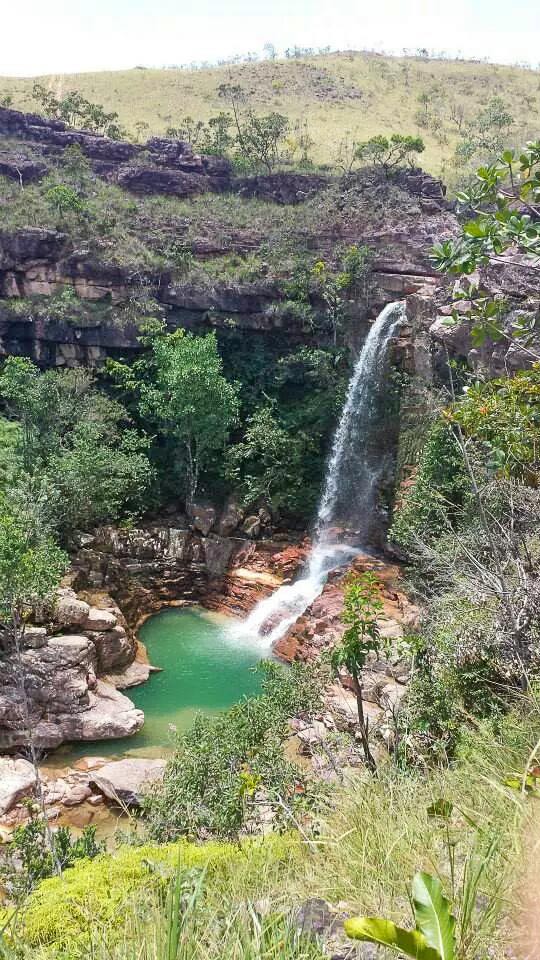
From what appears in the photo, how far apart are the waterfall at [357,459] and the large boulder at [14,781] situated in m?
9.02

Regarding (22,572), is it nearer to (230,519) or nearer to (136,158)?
(230,519)

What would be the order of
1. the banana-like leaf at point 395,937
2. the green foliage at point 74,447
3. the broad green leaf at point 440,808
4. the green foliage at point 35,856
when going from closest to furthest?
the banana-like leaf at point 395,937 < the broad green leaf at point 440,808 < the green foliage at point 35,856 < the green foliage at point 74,447

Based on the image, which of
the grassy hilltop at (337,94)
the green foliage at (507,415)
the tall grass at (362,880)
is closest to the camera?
the tall grass at (362,880)

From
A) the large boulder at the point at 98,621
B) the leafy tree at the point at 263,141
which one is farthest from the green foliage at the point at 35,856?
the leafy tree at the point at 263,141

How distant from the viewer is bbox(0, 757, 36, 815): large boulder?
8773 millimetres

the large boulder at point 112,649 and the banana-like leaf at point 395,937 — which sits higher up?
the banana-like leaf at point 395,937

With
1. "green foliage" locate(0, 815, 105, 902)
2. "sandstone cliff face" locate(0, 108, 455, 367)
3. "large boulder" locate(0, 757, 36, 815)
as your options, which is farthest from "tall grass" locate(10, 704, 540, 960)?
"sandstone cliff face" locate(0, 108, 455, 367)

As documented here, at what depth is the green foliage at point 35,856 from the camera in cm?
595

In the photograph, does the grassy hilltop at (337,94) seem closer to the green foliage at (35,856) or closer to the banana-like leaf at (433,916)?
the green foliage at (35,856)

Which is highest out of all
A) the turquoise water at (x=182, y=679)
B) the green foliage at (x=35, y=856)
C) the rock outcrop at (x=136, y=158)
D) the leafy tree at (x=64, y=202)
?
the rock outcrop at (x=136, y=158)

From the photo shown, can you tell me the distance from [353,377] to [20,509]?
10796 mm

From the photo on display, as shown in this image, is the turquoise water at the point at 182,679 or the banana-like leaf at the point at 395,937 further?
the turquoise water at the point at 182,679

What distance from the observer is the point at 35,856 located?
6.21 m

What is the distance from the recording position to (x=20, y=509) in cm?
1336
